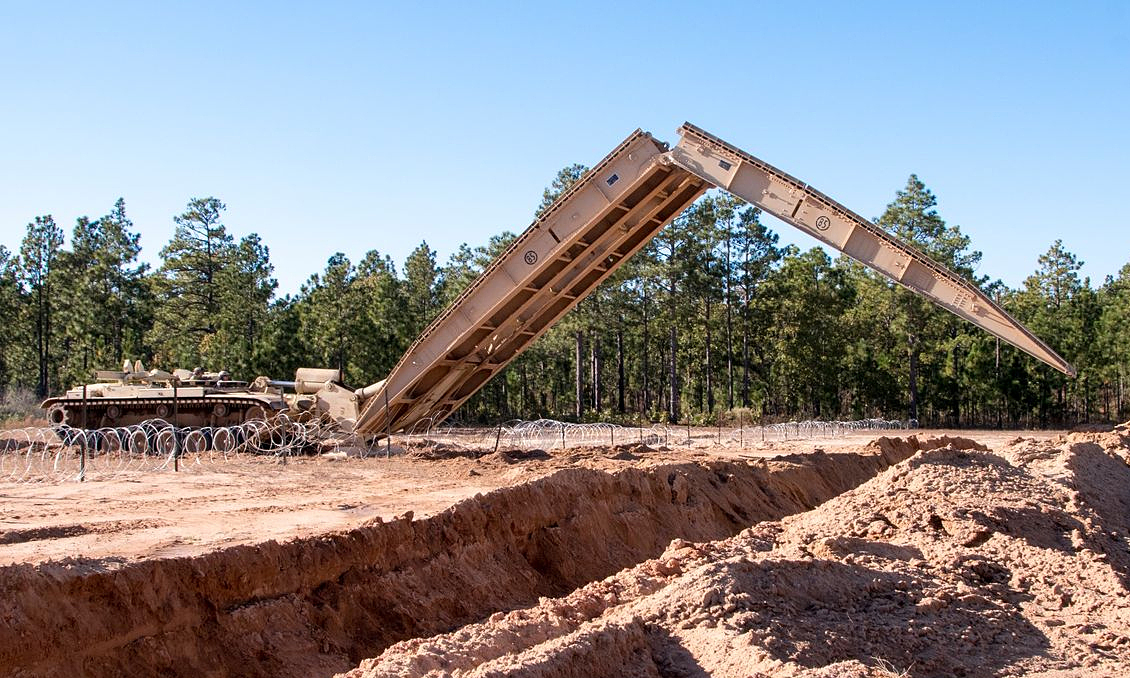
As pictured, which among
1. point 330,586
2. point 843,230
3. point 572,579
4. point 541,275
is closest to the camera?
point 330,586

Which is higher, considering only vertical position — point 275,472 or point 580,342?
point 580,342

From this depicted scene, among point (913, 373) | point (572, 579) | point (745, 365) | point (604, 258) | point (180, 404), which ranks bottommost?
point (572, 579)

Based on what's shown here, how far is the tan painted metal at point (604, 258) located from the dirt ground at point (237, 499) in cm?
168

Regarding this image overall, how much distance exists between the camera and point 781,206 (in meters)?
16.1

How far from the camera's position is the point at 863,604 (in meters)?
7.62

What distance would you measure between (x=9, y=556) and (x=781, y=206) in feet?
38.5

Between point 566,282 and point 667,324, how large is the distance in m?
26.7

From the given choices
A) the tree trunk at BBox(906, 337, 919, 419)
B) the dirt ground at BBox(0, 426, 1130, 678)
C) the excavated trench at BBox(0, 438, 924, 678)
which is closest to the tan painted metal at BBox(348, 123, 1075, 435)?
the dirt ground at BBox(0, 426, 1130, 678)

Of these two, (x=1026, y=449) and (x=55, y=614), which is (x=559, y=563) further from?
(x=1026, y=449)

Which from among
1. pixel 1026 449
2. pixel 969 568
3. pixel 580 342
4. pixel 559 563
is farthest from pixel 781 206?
pixel 580 342

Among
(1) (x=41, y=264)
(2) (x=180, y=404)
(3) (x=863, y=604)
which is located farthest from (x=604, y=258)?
(1) (x=41, y=264)

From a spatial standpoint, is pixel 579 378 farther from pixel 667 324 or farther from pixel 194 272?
pixel 194 272

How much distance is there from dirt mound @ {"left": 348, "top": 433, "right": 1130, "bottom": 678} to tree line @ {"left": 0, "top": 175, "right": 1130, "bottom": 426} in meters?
31.6

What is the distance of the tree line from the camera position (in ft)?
144
